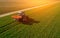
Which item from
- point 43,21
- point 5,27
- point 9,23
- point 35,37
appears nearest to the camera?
point 35,37

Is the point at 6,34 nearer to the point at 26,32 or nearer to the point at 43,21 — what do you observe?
the point at 26,32

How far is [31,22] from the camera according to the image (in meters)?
5.57

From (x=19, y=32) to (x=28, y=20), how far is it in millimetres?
1026

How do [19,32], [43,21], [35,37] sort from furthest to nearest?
[43,21] → [19,32] → [35,37]

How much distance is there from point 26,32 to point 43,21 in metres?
1.40

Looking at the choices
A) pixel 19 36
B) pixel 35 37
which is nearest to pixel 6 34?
pixel 19 36

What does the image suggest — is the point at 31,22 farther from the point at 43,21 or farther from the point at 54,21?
the point at 54,21

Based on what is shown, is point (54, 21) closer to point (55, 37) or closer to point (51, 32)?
point (51, 32)

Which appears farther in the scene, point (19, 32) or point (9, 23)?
point (9, 23)

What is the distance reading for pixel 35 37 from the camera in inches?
169

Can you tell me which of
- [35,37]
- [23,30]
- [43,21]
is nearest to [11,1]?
[43,21]

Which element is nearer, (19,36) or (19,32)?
(19,36)

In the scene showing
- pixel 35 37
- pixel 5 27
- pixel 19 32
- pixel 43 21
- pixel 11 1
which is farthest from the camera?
pixel 11 1

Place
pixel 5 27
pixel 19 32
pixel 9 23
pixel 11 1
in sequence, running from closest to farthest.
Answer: pixel 19 32 → pixel 5 27 → pixel 9 23 → pixel 11 1
